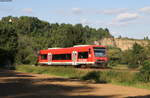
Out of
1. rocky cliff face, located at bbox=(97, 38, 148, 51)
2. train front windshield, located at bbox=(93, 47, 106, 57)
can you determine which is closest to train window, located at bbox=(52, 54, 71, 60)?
train front windshield, located at bbox=(93, 47, 106, 57)

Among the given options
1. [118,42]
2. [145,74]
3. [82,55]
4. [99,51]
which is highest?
[118,42]

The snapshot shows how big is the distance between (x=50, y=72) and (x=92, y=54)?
6501mm

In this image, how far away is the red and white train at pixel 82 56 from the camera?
141 feet

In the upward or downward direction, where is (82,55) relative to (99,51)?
downward

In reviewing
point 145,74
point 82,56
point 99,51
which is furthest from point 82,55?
point 145,74

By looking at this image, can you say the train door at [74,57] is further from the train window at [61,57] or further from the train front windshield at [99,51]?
A: the train front windshield at [99,51]

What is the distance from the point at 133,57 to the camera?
214 feet

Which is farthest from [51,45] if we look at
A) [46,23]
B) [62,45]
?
[46,23]

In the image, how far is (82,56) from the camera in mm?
44844

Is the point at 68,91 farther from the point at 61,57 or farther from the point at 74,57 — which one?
the point at 61,57

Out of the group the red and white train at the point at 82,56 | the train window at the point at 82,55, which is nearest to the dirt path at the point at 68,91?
the red and white train at the point at 82,56

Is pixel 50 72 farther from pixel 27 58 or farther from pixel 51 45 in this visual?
pixel 51 45

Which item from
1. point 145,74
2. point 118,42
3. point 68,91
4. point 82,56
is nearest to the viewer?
point 68,91

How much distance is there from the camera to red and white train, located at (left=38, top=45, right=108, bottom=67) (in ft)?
141
